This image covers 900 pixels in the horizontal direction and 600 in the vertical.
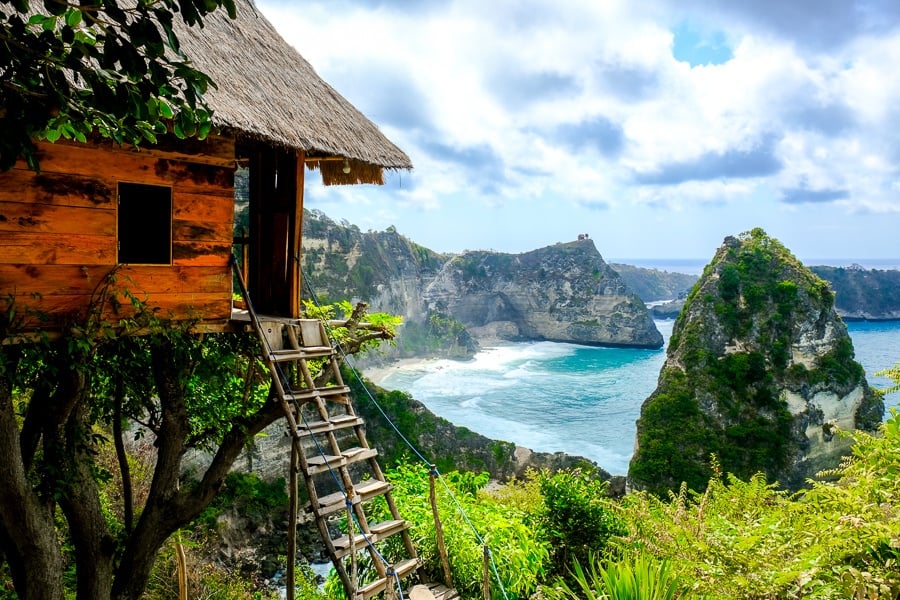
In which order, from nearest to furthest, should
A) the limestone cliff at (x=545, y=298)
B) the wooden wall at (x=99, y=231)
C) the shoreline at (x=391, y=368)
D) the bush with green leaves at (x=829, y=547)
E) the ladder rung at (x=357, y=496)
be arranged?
1. the bush with green leaves at (x=829, y=547)
2. the wooden wall at (x=99, y=231)
3. the ladder rung at (x=357, y=496)
4. the shoreline at (x=391, y=368)
5. the limestone cliff at (x=545, y=298)

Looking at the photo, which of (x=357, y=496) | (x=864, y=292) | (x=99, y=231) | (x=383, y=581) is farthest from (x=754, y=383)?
(x=864, y=292)

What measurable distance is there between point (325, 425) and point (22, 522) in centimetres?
250

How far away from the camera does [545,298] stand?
91625 mm

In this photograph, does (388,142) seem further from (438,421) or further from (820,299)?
(820,299)

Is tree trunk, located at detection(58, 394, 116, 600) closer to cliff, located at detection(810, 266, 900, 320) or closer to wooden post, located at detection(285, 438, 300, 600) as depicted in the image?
wooden post, located at detection(285, 438, 300, 600)

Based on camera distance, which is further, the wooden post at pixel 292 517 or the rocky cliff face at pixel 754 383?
the rocky cliff face at pixel 754 383

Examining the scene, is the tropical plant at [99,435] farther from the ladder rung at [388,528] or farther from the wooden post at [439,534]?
the wooden post at [439,534]

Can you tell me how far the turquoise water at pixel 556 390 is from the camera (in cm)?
4794

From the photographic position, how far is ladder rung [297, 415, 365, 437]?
17.7 ft

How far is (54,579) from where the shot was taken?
5.02 meters

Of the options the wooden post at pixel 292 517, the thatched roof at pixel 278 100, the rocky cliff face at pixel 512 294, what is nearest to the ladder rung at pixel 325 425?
the wooden post at pixel 292 517

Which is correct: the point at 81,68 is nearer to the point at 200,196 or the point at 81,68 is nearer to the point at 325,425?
the point at 200,196

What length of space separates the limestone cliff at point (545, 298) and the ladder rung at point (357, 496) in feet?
261

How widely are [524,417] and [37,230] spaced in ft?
168
